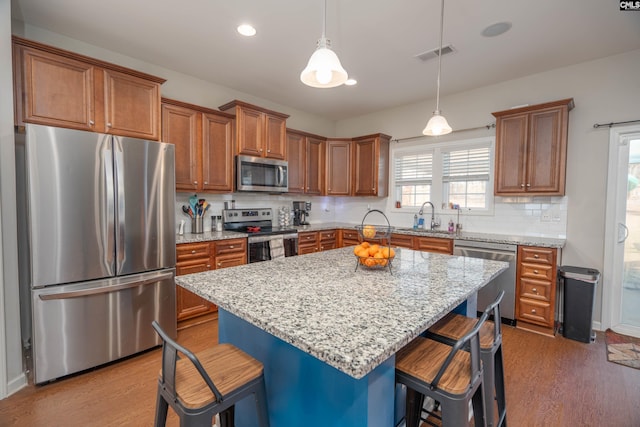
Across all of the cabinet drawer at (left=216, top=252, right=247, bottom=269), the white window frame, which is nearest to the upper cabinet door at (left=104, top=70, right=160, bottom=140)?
the cabinet drawer at (left=216, top=252, right=247, bottom=269)

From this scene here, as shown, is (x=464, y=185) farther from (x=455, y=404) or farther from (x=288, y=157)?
(x=455, y=404)

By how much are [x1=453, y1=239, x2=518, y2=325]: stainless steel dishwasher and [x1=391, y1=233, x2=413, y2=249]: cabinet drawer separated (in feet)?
2.24

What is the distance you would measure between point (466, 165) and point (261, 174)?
281 cm

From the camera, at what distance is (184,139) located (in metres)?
3.27

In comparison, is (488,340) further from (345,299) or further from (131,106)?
(131,106)

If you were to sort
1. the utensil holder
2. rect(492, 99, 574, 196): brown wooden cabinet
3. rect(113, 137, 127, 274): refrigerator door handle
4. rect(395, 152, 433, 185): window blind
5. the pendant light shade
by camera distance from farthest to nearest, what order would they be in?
rect(395, 152, 433, 185): window blind
the utensil holder
rect(492, 99, 574, 196): brown wooden cabinet
rect(113, 137, 127, 274): refrigerator door handle
the pendant light shade

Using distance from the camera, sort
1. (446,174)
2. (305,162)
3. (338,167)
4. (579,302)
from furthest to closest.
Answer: (338,167) < (305,162) < (446,174) < (579,302)

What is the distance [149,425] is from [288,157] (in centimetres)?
345

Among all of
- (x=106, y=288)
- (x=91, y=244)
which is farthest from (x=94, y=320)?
(x=91, y=244)

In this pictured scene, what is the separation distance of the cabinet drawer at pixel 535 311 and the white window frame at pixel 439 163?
1194 millimetres

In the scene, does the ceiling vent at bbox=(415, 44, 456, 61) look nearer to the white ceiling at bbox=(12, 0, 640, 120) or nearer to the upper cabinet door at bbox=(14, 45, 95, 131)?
the white ceiling at bbox=(12, 0, 640, 120)

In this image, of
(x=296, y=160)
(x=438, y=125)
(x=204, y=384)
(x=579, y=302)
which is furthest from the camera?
(x=296, y=160)

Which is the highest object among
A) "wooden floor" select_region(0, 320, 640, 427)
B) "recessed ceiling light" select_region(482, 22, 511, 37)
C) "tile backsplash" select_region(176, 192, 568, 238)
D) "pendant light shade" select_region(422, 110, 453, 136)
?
"recessed ceiling light" select_region(482, 22, 511, 37)

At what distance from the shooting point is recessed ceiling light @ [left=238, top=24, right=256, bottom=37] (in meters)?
2.55
